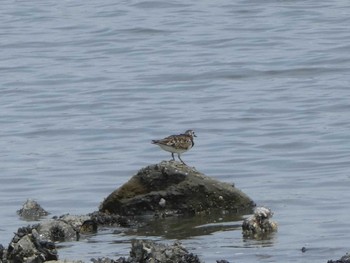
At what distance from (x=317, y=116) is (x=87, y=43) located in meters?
9.89

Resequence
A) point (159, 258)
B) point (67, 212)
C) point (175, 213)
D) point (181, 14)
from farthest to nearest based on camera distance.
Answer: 1. point (181, 14)
2. point (67, 212)
3. point (175, 213)
4. point (159, 258)

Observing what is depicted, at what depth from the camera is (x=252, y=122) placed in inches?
712

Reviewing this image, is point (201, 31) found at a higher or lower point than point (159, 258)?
higher

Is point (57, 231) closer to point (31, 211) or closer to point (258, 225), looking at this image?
point (31, 211)

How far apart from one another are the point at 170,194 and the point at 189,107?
7.46 meters

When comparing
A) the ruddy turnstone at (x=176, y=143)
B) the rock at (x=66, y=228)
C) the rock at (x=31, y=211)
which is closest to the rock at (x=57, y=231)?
the rock at (x=66, y=228)

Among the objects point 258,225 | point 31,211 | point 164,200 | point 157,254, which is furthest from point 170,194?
point 157,254

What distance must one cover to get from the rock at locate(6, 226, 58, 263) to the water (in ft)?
2.94

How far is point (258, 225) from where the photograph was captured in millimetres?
11258

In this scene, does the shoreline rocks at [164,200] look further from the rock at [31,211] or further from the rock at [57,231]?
the rock at [31,211]

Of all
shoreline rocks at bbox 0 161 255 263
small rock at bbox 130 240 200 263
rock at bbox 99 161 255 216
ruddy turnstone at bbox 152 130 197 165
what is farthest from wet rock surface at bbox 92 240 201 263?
ruddy turnstone at bbox 152 130 197 165

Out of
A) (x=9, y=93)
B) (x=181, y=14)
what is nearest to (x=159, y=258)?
(x=9, y=93)

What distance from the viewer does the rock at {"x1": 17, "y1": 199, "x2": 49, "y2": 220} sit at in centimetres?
1261

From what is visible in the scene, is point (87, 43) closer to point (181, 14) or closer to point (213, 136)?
point (181, 14)
